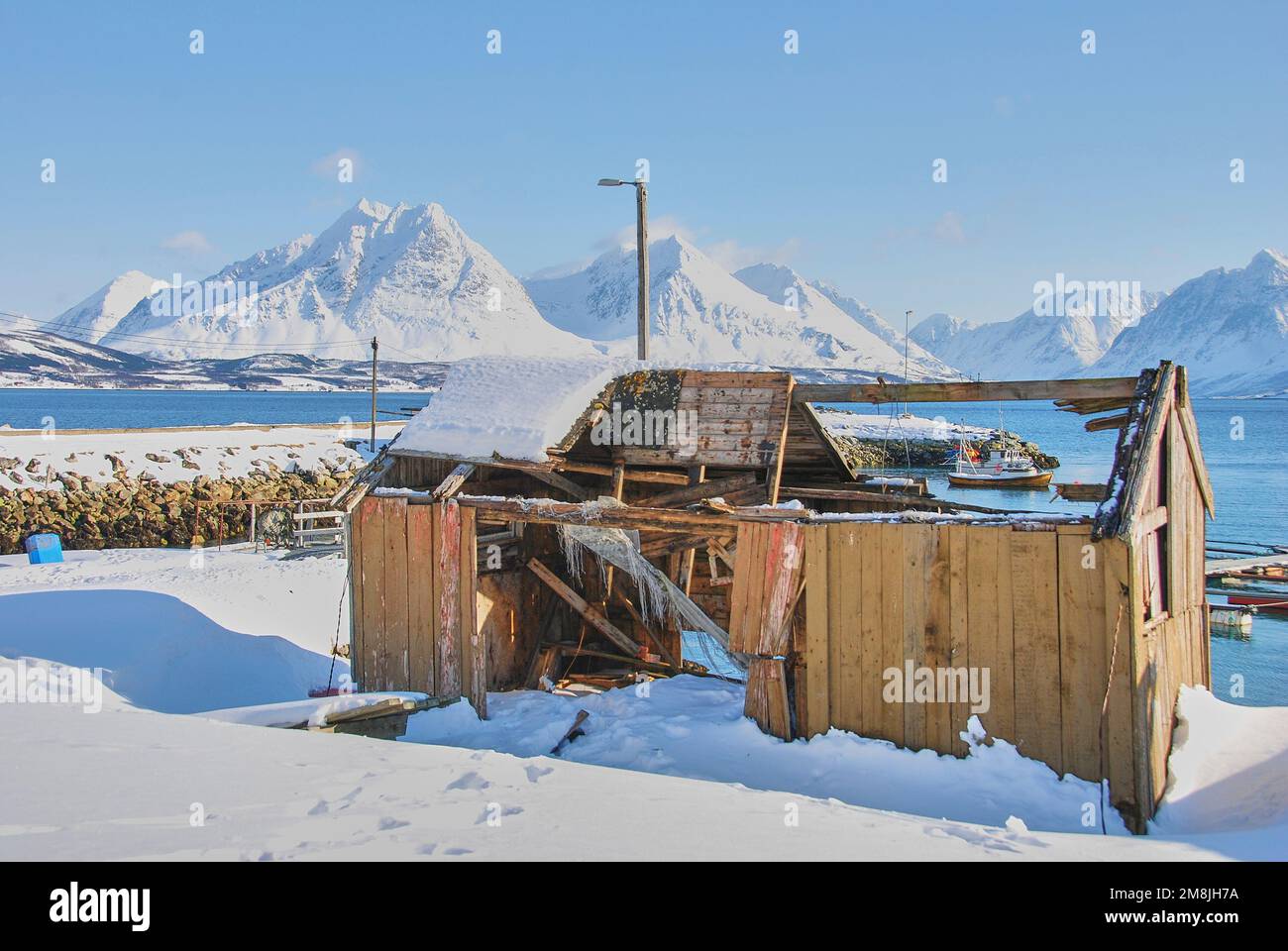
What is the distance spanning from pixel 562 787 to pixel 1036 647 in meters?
4.51

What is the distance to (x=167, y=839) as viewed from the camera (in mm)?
5730

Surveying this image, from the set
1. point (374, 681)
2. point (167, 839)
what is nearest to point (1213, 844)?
point (167, 839)

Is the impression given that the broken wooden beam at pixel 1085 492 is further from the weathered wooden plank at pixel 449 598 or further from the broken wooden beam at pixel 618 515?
the weathered wooden plank at pixel 449 598

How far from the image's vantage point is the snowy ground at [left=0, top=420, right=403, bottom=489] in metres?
33.5

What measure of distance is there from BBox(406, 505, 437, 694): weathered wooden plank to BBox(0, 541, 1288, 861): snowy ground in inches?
37.1

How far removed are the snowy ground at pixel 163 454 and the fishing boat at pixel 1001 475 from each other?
117 ft

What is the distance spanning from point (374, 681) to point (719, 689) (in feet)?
13.9

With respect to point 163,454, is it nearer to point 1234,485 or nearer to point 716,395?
point 716,395

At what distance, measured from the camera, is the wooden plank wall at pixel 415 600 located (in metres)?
11.1

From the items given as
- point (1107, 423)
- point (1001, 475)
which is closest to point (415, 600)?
point (1107, 423)

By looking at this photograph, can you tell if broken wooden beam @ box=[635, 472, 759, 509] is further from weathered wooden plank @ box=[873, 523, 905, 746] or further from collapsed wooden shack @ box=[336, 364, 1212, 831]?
weathered wooden plank @ box=[873, 523, 905, 746]

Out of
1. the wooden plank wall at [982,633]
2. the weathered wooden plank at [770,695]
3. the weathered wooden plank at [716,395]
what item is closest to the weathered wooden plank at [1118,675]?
the wooden plank wall at [982,633]

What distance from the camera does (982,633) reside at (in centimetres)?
892
